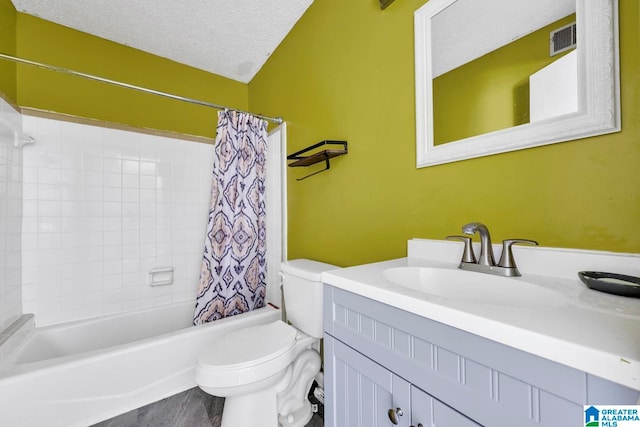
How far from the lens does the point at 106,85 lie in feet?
6.70

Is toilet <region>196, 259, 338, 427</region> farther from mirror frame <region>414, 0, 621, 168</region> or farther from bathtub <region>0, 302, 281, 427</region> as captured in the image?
mirror frame <region>414, 0, 621, 168</region>

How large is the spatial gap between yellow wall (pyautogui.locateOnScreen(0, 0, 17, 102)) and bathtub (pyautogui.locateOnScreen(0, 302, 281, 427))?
146cm

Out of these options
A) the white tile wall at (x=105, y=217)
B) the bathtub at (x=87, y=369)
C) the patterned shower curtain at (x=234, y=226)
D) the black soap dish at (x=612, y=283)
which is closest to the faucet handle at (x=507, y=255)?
the black soap dish at (x=612, y=283)

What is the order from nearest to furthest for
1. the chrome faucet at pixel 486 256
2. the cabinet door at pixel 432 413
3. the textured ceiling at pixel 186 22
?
the cabinet door at pixel 432 413 → the chrome faucet at pixel 486 256 → the textured ceiling at pixel 186 22

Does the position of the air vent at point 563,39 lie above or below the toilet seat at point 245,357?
above

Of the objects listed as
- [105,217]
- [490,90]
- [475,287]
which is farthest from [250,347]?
[105,217]

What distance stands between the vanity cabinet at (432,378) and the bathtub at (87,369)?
3.14 ft

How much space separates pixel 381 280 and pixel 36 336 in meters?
2.02

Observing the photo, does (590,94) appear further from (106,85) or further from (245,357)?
(106,85)

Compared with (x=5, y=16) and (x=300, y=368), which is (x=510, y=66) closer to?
(x=300, y=368)

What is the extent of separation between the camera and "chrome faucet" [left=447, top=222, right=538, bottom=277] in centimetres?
76

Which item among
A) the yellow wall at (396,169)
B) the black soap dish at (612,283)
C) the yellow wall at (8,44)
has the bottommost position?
the black soap dish at (612,283)

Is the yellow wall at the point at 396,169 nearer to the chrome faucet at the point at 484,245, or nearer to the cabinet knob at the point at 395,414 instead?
the chrome faucet at the point at 484,245

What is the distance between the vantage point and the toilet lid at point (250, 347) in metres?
1.07
